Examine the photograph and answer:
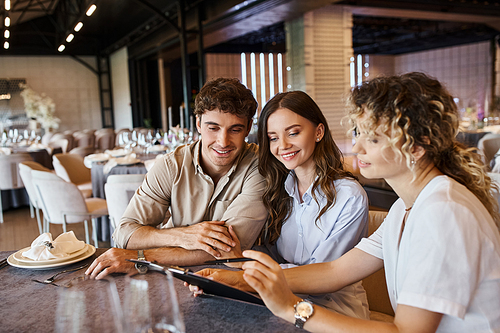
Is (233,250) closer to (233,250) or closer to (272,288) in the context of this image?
(233,250)

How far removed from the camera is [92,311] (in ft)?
2.22

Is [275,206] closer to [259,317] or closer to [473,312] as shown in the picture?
[259,317]

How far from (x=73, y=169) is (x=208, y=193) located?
388 cm

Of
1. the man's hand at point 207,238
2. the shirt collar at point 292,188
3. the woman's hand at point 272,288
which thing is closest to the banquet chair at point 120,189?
the man's hand at point 207,238

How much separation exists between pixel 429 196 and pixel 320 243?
0.76m

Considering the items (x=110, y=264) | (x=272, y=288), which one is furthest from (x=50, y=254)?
(x=272, y=288)

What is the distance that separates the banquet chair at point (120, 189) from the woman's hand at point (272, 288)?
2.36 meters

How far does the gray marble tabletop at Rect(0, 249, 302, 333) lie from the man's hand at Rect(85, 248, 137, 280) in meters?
0.11

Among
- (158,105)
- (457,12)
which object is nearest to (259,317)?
(457,12)

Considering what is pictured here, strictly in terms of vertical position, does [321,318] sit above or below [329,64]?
below

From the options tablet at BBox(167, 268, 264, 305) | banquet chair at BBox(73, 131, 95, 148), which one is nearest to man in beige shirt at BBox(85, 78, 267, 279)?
tablet at BBox(167, 268, 264, 305)

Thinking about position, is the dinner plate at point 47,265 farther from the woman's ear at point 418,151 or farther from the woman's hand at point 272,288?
the woman's ear at point 418,151

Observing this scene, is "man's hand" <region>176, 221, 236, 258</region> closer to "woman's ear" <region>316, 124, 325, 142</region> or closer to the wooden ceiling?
"woman's ear" <region>316, 124, 325, 142</region>

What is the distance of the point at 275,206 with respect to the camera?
1884 mm
